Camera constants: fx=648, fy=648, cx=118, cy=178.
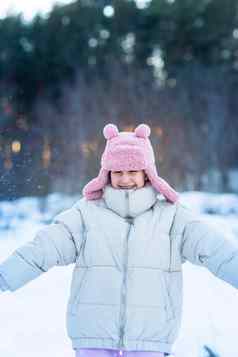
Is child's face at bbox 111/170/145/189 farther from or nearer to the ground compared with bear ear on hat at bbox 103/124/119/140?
nearer to the ground

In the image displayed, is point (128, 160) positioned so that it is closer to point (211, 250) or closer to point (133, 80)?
point (211, 250)

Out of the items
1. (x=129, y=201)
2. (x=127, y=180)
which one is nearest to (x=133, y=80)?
(x=127, y=180)

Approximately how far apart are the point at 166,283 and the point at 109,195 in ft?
1.28

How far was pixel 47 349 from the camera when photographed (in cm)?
343

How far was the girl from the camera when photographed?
2.23m

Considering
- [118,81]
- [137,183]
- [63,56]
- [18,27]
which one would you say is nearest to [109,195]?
[137,183]

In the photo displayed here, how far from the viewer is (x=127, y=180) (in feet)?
8.06

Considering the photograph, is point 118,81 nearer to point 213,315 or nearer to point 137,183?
point 213,315

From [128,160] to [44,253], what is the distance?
467mm

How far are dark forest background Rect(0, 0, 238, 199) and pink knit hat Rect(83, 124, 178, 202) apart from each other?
1012 centimetres

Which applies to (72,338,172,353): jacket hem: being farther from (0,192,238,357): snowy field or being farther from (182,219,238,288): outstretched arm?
(0,192,238,357): snowy field

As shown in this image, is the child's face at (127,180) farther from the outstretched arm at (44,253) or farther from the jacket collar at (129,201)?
the outstretched arm at (44,253)


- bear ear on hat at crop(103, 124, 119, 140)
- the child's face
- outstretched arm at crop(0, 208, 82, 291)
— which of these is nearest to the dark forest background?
bear ear on hat at crop(103, 124, 119, 140)

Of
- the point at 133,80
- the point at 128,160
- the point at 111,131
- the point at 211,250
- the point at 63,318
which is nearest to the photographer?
the point at 211,250
